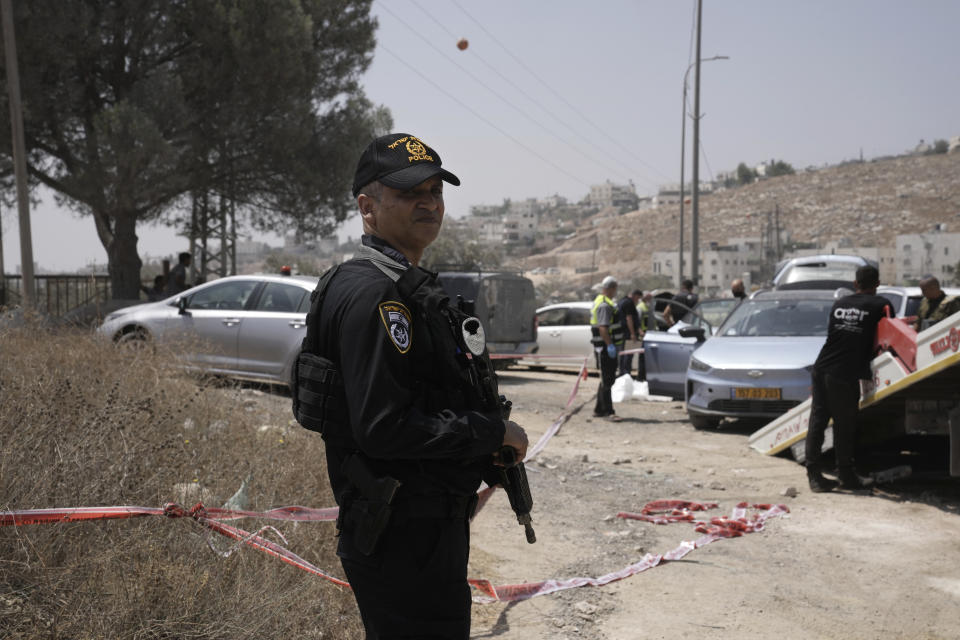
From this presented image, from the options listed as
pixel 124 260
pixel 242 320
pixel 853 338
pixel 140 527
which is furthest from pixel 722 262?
pixel 140 527

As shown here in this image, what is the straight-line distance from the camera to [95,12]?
738 inches

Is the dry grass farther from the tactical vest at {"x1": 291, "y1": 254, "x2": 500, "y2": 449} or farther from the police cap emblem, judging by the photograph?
the police cap emblem

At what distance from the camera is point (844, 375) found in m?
7.40

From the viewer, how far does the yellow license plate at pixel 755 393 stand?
10.2m

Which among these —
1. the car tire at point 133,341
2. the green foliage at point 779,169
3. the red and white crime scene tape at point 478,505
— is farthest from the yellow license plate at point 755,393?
the green foliage at point 779,169

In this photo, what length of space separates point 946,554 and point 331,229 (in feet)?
66.1

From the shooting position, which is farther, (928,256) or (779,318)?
(928,256)

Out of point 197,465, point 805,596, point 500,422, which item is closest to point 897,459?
point 805,596

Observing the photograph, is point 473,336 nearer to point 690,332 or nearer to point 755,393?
point 755,393

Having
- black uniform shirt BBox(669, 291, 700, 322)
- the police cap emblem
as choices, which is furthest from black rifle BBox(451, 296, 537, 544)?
black uniform shirt BBox(669, 291, 700, 322)

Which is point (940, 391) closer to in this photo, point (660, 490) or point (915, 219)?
point (660, 490)

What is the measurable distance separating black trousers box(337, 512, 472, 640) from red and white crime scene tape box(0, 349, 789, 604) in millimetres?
1223

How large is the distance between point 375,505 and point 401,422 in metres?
0.25

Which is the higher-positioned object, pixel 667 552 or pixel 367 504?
pixel 367 504
